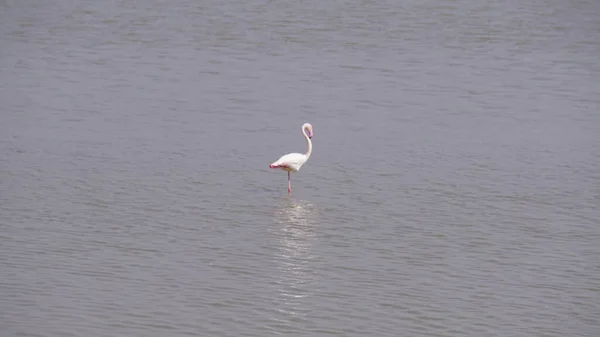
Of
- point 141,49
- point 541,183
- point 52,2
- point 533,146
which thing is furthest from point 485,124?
point 52,2

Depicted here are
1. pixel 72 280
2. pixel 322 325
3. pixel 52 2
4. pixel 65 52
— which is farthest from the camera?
pixel 52 2

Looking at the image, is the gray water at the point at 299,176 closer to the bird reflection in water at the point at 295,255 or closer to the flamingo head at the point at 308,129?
the bird reflection in water at the point at 295,255

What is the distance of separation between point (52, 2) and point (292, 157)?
1264 centimetres

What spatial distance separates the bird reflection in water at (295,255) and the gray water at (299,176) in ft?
0.08

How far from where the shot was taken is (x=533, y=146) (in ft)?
41.7

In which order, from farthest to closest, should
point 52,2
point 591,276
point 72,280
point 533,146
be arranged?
point 52,2 → point 533,146 → point 591,276 → point 72,280

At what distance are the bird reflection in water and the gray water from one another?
25mm

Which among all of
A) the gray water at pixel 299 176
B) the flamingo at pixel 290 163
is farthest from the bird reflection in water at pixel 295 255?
the flamingo at pixel 290 163

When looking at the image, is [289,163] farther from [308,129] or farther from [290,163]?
[308,129]

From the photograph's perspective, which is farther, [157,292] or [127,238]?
[127,238]

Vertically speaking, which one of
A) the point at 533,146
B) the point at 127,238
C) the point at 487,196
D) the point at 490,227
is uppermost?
the point at 533,146

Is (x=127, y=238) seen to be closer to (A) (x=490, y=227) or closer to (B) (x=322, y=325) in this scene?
(B) (x=322, y=325)

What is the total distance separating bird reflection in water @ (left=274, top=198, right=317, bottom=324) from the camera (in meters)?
7.74

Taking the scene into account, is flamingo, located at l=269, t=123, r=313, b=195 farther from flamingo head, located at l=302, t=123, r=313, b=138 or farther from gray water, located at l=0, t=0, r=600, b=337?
flamingo head, located at l=302, t=123, r=313, b=138
